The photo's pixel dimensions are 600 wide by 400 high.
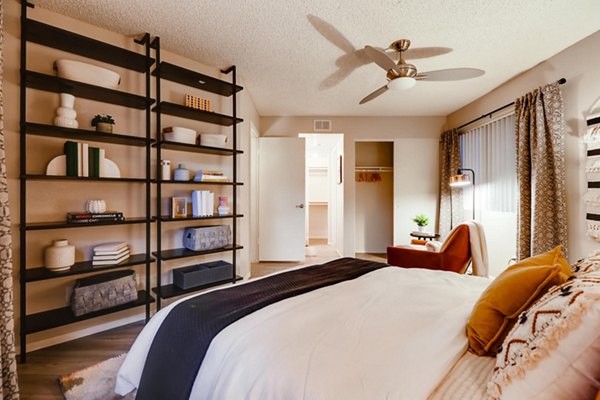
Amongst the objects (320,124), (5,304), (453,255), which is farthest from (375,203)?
(5,304)

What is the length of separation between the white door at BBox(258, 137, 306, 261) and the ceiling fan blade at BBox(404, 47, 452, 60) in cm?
208

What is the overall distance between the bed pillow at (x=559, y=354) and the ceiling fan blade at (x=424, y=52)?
2400mm

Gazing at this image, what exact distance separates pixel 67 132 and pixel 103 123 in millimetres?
235

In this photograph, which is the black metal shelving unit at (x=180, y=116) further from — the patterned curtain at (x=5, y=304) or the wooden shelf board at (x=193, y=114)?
the patterned curtain at (x=5, y=304)

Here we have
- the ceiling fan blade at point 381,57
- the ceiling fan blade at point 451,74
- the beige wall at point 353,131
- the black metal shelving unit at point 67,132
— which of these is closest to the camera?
the black metal shelving unit at point 67,132

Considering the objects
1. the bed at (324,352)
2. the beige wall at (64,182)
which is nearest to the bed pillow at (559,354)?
the bed at (324,352)

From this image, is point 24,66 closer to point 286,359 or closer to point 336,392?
point 286,359

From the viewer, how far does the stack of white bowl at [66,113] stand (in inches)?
71.3

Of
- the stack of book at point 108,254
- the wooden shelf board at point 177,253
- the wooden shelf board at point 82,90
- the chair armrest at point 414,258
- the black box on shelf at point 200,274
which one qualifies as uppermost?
the wooden shelf board at point 82,90

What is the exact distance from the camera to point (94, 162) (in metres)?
1.97

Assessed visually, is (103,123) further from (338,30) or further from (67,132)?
(338,30)

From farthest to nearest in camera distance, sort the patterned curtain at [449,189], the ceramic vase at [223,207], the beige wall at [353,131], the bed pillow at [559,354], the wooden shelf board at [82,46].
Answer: the beige wall at [353,131], the patterned curtain at [449,189], the ceramic vase at [223,207], the wooden shelf board at [82,46], the bed pillow at [559,354]

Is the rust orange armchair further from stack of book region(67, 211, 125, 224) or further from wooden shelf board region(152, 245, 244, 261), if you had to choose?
stack of book region(67, 211, 125, 224)

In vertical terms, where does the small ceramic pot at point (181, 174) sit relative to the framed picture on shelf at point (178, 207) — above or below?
above
